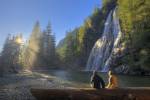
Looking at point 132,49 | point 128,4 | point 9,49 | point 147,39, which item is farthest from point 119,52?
point 9,49

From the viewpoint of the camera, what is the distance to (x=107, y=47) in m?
92.9

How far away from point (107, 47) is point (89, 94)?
76006 mm

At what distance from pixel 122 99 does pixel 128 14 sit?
55947 mm

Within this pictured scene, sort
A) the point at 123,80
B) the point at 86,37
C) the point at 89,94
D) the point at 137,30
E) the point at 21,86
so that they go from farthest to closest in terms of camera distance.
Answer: the point at 86,37 → the point at 137,30 → the point at 123,80 → the point at 21,86 → the point at 89,94

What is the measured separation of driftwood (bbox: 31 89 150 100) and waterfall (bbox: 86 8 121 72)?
64363 millimetres

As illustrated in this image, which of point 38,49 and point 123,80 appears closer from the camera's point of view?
point 123,80

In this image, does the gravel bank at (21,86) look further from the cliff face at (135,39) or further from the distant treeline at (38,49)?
the distant treeline at (38,49)

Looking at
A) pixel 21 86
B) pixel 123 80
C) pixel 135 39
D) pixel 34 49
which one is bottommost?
pixel 123 80

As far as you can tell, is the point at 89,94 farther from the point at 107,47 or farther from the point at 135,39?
the point at 107,47

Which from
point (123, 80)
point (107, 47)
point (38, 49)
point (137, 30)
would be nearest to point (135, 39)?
point (137, 30)

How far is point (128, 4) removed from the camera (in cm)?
7194

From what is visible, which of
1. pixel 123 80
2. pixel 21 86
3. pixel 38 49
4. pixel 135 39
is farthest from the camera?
pixel 38 49

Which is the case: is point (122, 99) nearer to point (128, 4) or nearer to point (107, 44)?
point (128, 4)

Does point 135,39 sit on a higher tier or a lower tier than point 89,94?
higher
